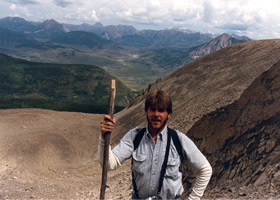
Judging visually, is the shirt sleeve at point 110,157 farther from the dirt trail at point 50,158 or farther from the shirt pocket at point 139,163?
the dirt trail at point 50,158

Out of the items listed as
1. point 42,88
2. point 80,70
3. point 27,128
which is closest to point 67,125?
point 27,128

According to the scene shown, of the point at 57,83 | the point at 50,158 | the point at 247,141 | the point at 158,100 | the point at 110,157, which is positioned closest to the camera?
the point at 158,100

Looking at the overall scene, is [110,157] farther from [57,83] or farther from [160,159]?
[57,83]

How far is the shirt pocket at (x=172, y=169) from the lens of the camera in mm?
4469

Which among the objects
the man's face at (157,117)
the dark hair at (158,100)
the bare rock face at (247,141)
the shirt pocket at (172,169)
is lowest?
the bare rock face at (247,141)

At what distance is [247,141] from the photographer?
38.0ft

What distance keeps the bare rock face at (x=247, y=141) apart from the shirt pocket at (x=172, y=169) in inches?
242

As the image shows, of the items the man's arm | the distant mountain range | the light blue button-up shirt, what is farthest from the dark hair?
the distant mountain range

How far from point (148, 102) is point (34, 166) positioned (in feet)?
57.8

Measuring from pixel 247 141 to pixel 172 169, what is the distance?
8.55 meters

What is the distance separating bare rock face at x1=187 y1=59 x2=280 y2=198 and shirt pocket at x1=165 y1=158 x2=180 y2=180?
6.15 m

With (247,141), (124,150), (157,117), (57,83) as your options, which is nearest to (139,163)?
(124,150)

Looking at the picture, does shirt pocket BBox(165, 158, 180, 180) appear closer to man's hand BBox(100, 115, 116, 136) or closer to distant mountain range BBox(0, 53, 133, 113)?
man's hand BBox(100, 115, 116, 136)

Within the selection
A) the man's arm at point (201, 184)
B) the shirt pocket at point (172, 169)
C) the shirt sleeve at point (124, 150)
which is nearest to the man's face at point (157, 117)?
the shirt sleeve at point (124, 150)
